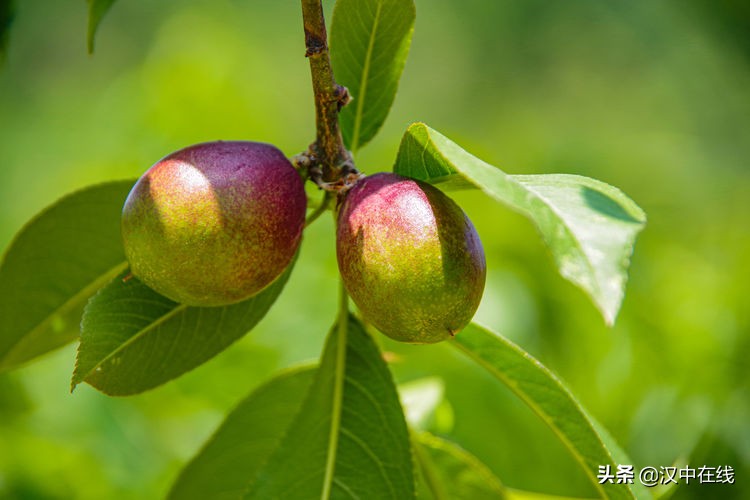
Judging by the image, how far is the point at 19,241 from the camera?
1525 millimetres

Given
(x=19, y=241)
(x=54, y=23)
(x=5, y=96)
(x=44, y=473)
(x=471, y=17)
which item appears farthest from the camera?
(x=471, y=17)

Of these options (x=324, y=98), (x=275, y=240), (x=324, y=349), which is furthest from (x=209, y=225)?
(x=324, y=349)

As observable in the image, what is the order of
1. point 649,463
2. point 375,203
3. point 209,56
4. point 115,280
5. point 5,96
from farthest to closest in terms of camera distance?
1. point 5,96
2. point 209,56
3. point 649,463
4. point 115,280
5. point 375,203

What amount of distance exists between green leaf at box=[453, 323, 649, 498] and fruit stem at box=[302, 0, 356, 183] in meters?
0.40

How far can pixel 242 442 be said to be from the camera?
1.74 m

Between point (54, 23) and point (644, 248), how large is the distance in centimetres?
581

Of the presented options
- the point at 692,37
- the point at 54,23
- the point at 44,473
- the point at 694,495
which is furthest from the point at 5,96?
the point at 692,37

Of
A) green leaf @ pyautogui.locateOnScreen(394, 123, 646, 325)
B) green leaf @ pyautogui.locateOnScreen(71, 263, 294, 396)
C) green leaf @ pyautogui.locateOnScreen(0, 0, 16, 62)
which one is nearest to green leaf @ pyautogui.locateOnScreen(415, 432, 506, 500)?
green leaf @ pyautogui.locateOnScreen(71, 263, 294, 396)

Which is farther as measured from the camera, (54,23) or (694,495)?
(54,23)

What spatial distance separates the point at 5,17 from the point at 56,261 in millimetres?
461

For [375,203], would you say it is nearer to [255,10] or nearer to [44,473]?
[44,473]

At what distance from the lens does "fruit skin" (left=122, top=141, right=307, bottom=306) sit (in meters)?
1.12

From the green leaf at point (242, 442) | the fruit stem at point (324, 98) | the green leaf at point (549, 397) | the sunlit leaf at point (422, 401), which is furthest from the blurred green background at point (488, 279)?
the fruit stem at point (324, 98)

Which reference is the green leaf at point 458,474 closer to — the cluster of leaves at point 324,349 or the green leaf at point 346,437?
the cluster of leaves at point 324,349
